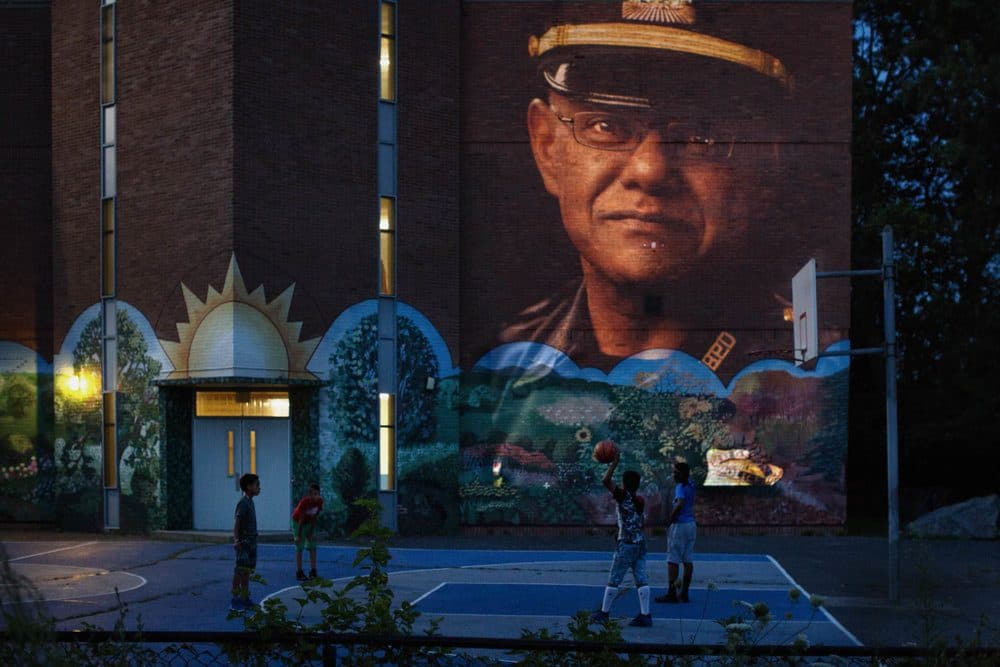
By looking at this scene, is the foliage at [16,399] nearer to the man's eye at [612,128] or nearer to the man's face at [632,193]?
the man's face at [632,193]

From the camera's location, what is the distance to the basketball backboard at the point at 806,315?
58.4 feet

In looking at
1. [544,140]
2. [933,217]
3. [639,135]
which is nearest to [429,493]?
[544,140]

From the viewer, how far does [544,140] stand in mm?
26406

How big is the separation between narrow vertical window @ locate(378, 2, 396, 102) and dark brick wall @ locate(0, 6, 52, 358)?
8455 mm

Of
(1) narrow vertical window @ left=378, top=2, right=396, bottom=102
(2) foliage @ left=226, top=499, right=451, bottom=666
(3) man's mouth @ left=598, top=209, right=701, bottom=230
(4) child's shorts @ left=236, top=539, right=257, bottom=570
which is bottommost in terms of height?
(4) child's shorts @ left=236, top=539, right=257, bottom=570

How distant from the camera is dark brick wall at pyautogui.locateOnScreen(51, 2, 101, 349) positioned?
26.0m

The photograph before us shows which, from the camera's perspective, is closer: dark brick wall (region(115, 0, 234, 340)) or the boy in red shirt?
the boy in red shirt

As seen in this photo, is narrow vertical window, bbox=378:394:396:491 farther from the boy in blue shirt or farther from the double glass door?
the boy in blue shirt

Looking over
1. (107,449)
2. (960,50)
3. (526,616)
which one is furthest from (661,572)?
(960,50)

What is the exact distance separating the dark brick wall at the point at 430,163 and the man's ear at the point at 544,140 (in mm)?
1761

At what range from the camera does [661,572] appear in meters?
19.3

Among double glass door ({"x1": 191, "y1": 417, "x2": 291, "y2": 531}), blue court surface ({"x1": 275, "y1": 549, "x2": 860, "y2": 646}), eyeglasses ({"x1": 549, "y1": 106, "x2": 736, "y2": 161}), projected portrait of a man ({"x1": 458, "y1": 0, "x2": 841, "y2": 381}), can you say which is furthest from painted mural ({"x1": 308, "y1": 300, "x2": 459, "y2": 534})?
eyeglasses ({"x1": 549, "y1": 106, "x2": 736, "y2": 161})

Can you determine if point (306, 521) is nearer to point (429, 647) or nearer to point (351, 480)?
point (351, 480)

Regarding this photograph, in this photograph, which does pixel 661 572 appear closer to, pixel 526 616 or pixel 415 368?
pixel 526 616
